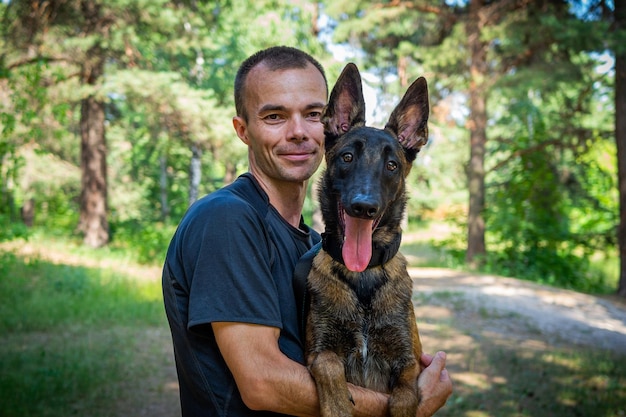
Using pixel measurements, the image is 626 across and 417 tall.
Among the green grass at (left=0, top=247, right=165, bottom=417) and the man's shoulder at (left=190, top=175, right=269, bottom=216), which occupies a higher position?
the man's shoulder at (left=190, top=175, right=269, bottom=216)

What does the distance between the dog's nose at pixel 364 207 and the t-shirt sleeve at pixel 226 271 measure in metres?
0.47

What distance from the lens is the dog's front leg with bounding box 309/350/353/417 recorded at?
2.35m

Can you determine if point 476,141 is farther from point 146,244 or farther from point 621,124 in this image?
point 146,244

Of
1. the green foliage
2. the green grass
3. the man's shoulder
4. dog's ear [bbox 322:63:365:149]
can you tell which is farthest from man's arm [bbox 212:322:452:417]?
the green foliage

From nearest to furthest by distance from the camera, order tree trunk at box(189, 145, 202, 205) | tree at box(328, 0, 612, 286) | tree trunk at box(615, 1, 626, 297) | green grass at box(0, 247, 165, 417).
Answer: green grass at box(0, 247, 165, 417), tree trunk at box(615, 1, 626, 297), tree at box(328, 0, 612, 286), tree trunk at box(189, 145, 202, 205)

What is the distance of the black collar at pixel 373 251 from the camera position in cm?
273

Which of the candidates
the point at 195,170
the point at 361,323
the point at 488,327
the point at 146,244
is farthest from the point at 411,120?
the point at 195,170

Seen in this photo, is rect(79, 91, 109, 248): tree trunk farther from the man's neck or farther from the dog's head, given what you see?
the dog's head

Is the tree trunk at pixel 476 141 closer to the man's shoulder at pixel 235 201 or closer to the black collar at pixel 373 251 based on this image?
the black collar at pixel 373 251

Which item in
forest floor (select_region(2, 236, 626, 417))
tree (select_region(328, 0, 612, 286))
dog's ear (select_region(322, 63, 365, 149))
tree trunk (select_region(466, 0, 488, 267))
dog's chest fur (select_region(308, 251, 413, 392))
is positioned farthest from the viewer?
tree trunk (select_region(466, 0, 488, 267))

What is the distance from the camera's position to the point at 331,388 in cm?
237

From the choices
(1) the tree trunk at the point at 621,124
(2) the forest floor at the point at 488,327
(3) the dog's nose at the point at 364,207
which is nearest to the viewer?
(3) the dog's nose at the point at 364,207

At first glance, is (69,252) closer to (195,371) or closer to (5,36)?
(5,36)

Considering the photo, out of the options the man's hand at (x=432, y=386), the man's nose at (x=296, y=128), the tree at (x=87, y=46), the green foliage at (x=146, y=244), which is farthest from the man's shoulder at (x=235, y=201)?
the tree at (x=87, y=46)
